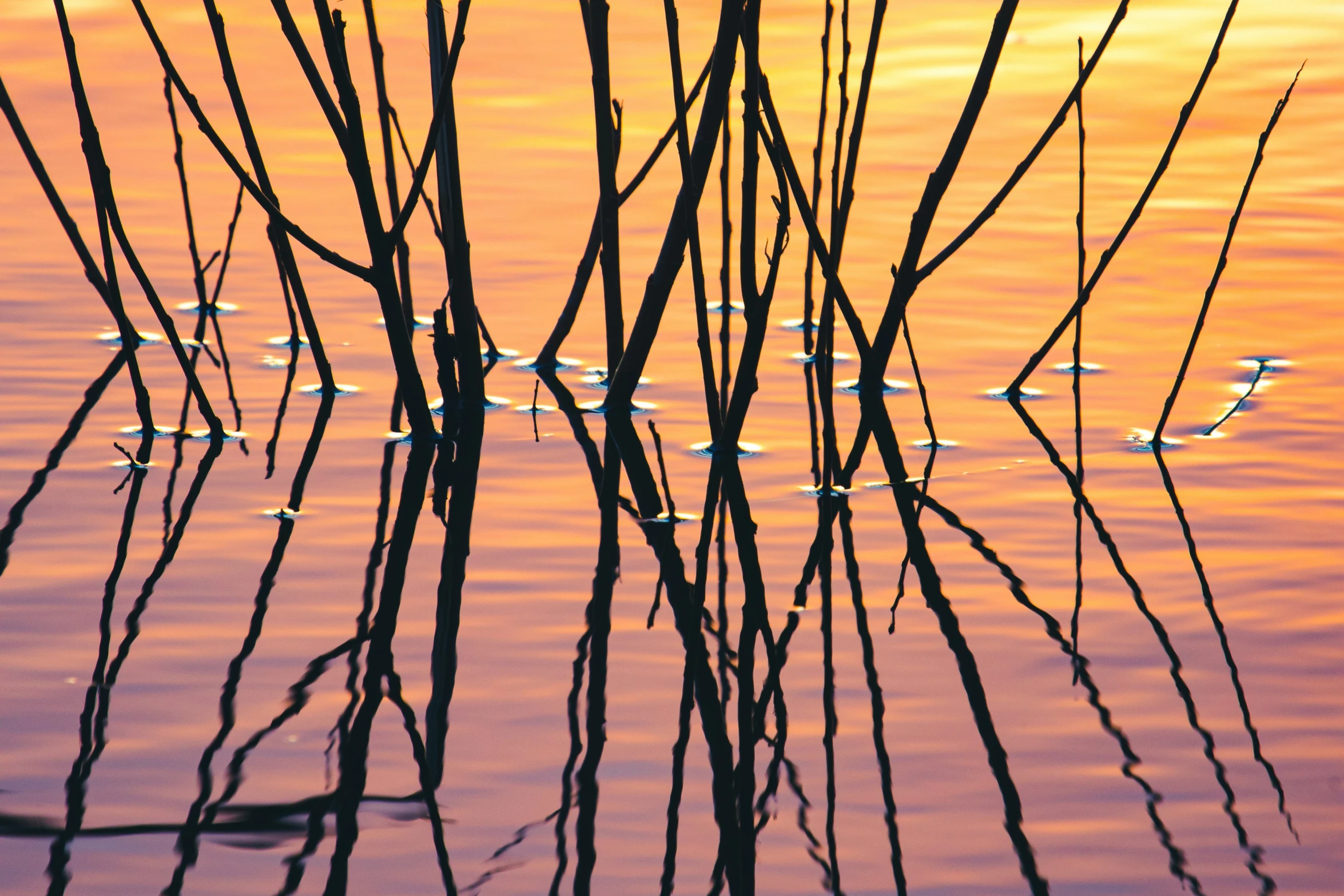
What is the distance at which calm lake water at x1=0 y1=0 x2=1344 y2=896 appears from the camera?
121cm

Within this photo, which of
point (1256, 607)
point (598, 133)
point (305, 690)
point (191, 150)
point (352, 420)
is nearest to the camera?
point (305, 690)

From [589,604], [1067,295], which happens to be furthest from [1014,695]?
[1067,295]

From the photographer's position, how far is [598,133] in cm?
186

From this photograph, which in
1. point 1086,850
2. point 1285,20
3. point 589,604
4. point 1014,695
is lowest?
point 1086,850

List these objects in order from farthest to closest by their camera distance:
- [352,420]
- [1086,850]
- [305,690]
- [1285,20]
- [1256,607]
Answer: [1285,20]
[352,420]
[1256,607]
[305,690]
[1086,850]

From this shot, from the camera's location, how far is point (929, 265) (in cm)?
197

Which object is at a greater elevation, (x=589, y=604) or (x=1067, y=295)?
(x=1067, y=295)

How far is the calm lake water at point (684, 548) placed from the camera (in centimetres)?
121

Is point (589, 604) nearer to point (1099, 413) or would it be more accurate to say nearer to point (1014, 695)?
point (1014, 695)

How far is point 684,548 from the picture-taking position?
173 centimetres

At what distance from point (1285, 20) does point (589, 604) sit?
310cm

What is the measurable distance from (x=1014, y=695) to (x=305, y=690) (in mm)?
619

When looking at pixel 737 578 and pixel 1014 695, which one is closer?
pixel 1014 695

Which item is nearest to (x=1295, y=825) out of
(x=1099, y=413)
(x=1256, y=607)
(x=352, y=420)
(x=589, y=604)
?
(x=1256, y=607)
